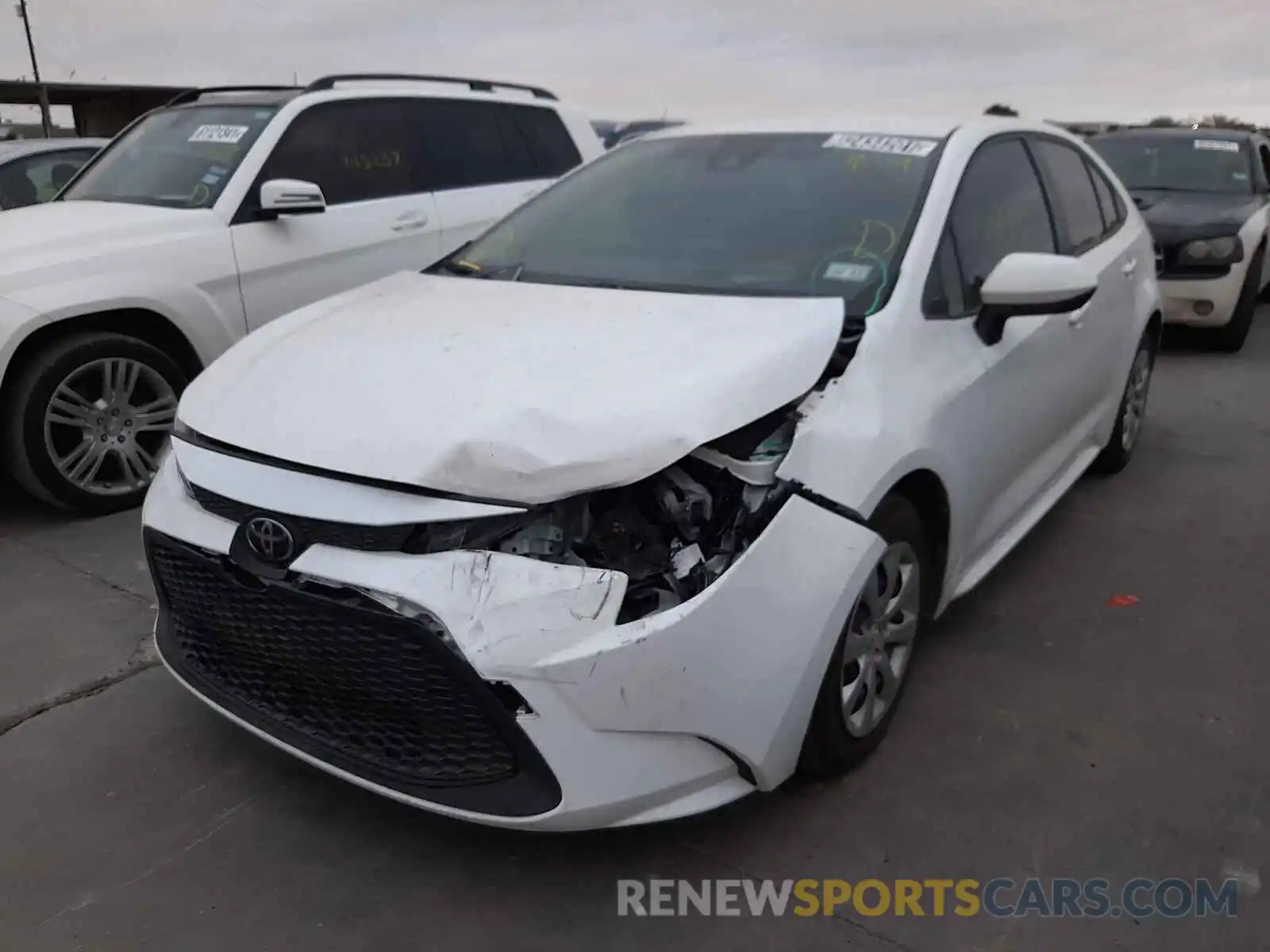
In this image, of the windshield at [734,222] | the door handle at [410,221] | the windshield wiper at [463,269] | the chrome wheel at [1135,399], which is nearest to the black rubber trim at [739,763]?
the windshield at [734,222]

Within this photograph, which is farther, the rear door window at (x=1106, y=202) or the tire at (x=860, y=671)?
the rear door window at (x=1106, y=202)

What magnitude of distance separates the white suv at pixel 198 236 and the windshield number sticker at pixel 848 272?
1.47 m

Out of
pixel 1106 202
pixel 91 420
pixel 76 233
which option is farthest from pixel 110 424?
pixel 1106 202

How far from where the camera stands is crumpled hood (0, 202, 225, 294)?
4.32 meters

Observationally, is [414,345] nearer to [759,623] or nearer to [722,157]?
[759,623]

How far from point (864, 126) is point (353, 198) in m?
2.98

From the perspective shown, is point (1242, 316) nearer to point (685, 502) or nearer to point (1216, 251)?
point (1216, 251)

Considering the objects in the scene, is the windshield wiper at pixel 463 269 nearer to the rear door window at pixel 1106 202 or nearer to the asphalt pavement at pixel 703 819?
the asphalt pavement at pixel 703 819

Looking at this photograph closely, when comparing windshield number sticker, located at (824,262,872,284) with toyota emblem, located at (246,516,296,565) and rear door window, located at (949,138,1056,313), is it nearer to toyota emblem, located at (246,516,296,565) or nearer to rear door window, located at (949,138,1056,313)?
rear door window, located at (949,138,1056,313)

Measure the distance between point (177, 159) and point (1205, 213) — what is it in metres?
7.03

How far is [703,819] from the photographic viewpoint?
259 cm

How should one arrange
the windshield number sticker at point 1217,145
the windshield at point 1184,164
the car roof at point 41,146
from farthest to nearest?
the windshield number sticker at point 1217,145, the windshield at point 1184,164, the car roof at point 41,146

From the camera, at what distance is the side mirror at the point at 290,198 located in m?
4.73

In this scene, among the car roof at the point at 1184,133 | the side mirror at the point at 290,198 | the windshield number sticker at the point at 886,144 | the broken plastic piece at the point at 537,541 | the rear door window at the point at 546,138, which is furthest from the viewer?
the car roof at the point at 1184,133
